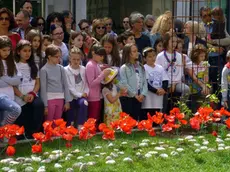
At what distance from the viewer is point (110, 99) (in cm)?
1030

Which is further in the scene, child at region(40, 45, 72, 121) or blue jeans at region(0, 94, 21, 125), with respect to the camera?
child at region(40, 45, 72, 121)

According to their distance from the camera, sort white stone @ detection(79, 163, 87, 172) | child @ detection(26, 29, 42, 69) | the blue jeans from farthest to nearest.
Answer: child @ detection(26, 29, 42, 69) → the blue jeans → white stone @ detection(79, 163, 87, 172)

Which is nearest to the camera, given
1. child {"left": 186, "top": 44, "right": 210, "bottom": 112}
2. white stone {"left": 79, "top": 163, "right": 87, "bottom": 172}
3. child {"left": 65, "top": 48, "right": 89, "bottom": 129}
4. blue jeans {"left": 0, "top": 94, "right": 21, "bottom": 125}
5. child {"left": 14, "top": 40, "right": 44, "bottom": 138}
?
white stone {"left": 79, "top": 163, "right": 87, "bottom": 172}

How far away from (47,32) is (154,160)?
4989 mm

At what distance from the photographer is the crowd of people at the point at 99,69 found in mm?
9359

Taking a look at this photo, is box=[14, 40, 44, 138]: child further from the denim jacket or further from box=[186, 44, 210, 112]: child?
box=[186, 44, 210, 112]: child

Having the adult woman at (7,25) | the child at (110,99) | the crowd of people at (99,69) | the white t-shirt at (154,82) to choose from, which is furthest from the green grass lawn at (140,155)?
the adult woman at (7,25)

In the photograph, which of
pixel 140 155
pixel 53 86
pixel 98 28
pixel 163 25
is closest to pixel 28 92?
pixel 53 86

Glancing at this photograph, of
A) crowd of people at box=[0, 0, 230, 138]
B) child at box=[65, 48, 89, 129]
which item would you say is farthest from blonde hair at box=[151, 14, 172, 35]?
child at box=[65, 48, 89, 129]

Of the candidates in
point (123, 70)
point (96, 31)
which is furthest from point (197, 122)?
point (96, 31)

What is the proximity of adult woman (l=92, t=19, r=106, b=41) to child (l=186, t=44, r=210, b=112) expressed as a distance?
68.5 inches

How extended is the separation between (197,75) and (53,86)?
9.11ft

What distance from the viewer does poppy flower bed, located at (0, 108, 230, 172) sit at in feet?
23.5

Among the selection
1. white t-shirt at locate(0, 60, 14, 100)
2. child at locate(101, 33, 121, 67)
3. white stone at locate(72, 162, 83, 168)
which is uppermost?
child at locate(101, 33, 121, 67)
